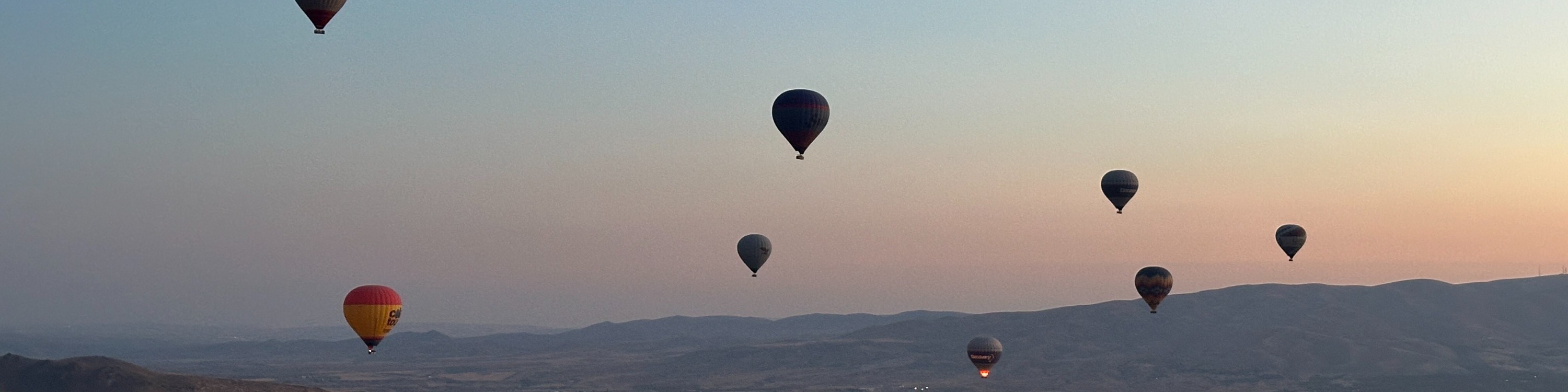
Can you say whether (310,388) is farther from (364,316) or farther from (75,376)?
(364,316)

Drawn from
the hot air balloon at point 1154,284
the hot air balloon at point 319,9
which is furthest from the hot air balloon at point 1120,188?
the hot air balloon at point 319,9

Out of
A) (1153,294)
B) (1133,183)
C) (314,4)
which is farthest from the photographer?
(1153,294)

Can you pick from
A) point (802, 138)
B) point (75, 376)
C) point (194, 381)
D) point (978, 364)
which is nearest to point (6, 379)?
point (75, 376)

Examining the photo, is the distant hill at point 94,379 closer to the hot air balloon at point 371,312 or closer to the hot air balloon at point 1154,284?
the hot air balloon at point 371,312

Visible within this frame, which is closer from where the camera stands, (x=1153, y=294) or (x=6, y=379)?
(x=1153, y=294)

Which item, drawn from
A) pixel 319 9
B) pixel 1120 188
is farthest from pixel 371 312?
pixel 1120 188

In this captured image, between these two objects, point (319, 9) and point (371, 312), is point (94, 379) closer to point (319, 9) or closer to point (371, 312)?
point (371, 312)

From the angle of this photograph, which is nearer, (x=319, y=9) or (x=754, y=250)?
(x=319, y=9)
